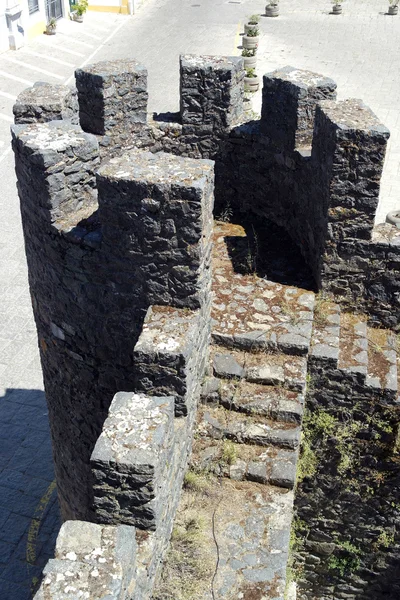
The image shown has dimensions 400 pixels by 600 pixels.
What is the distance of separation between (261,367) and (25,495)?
233 inches

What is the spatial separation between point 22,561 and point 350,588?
442cm

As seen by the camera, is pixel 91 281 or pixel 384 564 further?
pixel 384 564

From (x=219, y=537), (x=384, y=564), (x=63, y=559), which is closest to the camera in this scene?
(x=63, y=559)

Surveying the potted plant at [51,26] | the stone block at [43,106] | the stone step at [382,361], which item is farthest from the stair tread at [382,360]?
the potted plant at [51,26]

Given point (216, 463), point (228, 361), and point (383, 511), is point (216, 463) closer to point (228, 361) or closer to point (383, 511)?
point (228, 361)

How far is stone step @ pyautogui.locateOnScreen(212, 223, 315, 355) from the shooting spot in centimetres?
667

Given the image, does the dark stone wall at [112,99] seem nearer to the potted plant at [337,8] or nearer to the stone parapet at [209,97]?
the stone parapet at [209,97]

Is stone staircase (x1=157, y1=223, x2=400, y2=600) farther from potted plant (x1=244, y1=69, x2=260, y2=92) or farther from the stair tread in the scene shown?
potted plant (x1=244, y1=69, x2=260, y2=92)

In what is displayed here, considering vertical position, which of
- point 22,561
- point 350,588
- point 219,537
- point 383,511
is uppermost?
point 219,537

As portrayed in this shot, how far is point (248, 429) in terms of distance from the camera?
6.18 m

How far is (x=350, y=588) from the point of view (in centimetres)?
841

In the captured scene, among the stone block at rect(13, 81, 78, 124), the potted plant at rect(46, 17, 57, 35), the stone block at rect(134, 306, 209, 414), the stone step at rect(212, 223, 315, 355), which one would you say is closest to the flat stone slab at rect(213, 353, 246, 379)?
the stone step at rect(212, 223, 315, 355)

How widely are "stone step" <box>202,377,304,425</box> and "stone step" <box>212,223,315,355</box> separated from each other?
408mm

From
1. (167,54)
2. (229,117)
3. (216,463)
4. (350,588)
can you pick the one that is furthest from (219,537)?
(167,54)
